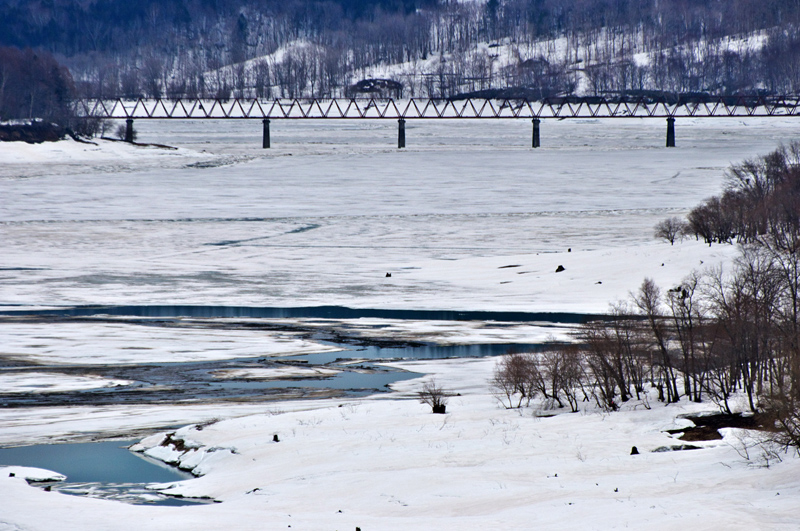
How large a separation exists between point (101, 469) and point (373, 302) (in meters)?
15.5

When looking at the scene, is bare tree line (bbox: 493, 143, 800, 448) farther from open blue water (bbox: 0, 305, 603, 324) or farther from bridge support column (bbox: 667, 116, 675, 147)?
bridge support column (bbox: 667, 116, 675, 147)

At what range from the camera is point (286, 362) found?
22094 millimetres

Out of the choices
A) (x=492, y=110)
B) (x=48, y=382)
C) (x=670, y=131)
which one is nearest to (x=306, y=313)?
(x=48, y=382)

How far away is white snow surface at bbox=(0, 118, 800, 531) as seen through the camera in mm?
12375

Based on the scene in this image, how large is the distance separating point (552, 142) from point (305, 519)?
106m

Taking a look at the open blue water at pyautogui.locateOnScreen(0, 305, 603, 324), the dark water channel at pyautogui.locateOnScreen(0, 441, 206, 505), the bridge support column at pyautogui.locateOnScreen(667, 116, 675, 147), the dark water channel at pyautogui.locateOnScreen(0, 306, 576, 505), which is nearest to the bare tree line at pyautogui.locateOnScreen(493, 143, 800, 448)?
the dark water channel at pyautogui.locateOnScreen(0, 306, 576, 505)

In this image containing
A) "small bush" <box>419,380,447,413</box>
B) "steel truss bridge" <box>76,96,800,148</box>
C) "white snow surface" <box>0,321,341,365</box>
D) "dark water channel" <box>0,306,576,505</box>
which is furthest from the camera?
"steel truss bridge" <box>76,96,800,148</box>

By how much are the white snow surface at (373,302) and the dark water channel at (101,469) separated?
0.27 m

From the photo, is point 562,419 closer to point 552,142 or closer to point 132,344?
point 132,344

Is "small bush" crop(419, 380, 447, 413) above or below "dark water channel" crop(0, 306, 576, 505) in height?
above

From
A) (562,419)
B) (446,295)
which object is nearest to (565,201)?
(446,295)

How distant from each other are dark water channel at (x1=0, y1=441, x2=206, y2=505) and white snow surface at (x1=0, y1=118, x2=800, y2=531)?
0.27m

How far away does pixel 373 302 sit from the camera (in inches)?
1182

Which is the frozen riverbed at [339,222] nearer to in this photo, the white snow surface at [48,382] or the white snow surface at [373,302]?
the white snow surface at [373,302]
